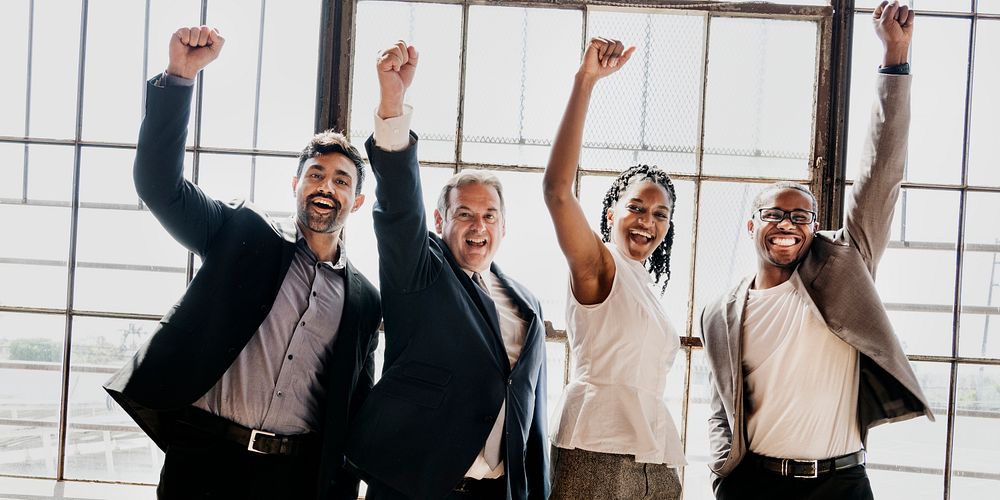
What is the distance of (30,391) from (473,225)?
2.06 metres

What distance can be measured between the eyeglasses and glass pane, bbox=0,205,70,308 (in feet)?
8.71

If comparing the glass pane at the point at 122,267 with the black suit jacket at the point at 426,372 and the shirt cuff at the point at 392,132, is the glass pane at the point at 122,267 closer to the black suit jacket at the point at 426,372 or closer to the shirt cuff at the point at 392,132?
the black suit jacket at the point at 426,372

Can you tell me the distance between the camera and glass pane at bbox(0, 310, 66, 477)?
3008 mm

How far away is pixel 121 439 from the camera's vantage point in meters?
3.02

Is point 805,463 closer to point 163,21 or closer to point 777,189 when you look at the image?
point 777,189

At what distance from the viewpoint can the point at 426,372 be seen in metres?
2.02

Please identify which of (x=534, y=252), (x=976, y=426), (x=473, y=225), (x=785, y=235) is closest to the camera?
(x=473, y=225)

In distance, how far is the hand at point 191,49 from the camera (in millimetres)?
2080

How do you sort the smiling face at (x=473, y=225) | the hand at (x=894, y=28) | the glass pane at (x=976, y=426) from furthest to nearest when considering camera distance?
the glass pane at (x=976, y=426), the hand at (x=894, y=28), the smiling face at (x=473, y=225)

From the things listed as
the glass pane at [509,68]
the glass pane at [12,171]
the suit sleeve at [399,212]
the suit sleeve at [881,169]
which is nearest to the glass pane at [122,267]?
the glass pane at [12,171]

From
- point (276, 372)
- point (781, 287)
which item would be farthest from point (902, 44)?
point (276, 372)

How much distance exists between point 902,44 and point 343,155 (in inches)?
69.8

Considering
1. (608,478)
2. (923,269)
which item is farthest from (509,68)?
(923,269)

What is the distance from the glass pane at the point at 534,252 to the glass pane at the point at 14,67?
1.98 metres
